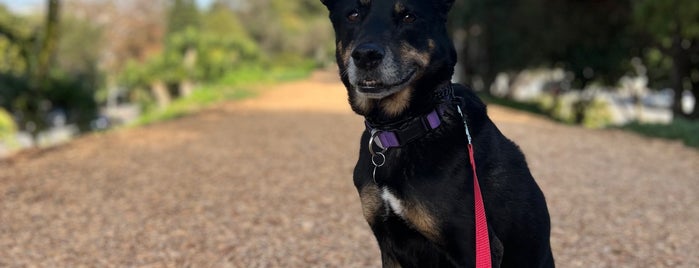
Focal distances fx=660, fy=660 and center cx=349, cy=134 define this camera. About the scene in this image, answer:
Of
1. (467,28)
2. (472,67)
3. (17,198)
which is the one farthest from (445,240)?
(472,67)

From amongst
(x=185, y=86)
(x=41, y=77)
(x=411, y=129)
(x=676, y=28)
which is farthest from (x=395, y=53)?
(x=185, y=86)

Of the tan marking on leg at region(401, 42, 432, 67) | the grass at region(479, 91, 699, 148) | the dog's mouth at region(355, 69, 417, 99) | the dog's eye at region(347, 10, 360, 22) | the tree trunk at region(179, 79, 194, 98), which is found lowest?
the tree trunk at region(179, 79, 194, 98)

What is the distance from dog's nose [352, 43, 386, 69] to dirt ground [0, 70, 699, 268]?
2736mm

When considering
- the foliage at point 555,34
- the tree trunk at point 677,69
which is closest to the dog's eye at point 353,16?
the tree trunk at point 677,69

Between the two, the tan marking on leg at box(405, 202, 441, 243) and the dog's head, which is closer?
the tan marking on leg at box(405, 202, 441, 243)

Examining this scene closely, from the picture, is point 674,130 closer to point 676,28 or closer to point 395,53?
point 676,28

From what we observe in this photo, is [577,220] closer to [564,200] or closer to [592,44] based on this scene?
[564,200]

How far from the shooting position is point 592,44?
885 inches

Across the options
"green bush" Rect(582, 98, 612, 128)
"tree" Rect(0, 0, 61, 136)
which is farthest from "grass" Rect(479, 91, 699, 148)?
"green bush" Rect(582, 98, 612, 128)

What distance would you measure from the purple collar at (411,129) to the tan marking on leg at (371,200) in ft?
0.62

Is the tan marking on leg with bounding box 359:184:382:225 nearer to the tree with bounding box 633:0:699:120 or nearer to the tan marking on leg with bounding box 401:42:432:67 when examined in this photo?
the tan marking on leg with bounding box 401:42:432:67

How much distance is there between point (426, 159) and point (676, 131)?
11.5 m

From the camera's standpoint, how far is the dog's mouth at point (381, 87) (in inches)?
108

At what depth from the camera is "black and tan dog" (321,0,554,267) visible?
2.68 meters
